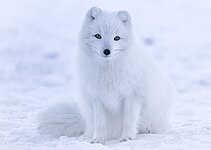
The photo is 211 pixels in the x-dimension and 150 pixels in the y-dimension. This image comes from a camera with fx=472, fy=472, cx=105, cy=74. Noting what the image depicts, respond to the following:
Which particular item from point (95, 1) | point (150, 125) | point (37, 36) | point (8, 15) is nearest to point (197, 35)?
point (95, 1)

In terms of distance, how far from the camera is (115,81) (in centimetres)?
402

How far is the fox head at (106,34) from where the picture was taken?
3.84 meters

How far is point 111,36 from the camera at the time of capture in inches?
152

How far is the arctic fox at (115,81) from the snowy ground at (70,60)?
194mm

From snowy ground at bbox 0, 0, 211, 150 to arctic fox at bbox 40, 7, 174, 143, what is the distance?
19 centimetres

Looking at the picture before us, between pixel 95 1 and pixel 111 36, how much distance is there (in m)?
9.82

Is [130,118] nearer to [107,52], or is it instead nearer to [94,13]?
[107,52]

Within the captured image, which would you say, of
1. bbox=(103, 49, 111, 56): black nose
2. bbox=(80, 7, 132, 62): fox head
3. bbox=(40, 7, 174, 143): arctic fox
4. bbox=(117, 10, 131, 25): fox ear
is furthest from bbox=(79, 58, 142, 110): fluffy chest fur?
bbox=(117, 10, 131, 25): fox ear

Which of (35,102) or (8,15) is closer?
(35,102)

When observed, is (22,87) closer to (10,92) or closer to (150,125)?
(10,92)

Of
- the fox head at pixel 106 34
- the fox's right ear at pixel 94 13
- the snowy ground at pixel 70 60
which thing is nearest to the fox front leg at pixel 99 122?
the snowy ground at pixel 70 60

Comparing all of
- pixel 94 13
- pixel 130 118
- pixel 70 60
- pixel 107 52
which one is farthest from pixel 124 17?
pixel 70 60

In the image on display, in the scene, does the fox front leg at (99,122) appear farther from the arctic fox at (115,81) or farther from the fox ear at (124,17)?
the fox ear at (124,17)

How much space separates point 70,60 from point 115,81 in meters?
6.13
